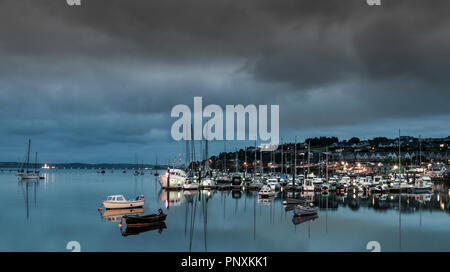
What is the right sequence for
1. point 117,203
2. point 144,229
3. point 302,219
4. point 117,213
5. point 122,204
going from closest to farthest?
point 144,229 < point 302,219 < point 117,213 < point 117,203 < point 122,204

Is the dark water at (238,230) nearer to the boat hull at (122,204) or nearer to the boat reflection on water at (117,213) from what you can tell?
the boat reflection on water at (117,213)

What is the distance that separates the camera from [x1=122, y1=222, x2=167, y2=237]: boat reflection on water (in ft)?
108

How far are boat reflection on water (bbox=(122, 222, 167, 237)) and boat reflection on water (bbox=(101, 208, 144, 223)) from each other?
19.5 feet

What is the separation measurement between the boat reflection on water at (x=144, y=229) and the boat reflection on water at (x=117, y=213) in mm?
5937

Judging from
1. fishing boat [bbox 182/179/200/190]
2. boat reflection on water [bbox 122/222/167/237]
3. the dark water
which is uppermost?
fishing boat [bbox 182/179/200/190]

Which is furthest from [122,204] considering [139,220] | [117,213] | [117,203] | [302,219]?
[302,219]

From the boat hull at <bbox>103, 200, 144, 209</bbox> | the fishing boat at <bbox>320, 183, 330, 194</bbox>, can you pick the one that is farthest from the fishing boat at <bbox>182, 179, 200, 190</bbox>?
the boat hull at <bbox>103, 200, 144, 209</bbox>

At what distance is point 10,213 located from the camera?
4831 centimetres

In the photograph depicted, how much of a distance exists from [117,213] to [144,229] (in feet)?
40.7

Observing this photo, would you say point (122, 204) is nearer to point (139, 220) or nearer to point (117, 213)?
point (117, 213)

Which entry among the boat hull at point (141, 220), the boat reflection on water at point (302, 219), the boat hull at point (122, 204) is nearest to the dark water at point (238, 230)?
the boat reflection on water at point (302, 219)

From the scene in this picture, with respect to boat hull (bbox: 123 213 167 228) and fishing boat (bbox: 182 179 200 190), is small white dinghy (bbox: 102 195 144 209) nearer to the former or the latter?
boat hull (bbox: 123 213 167 228)

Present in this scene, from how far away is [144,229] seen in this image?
34.2 m
